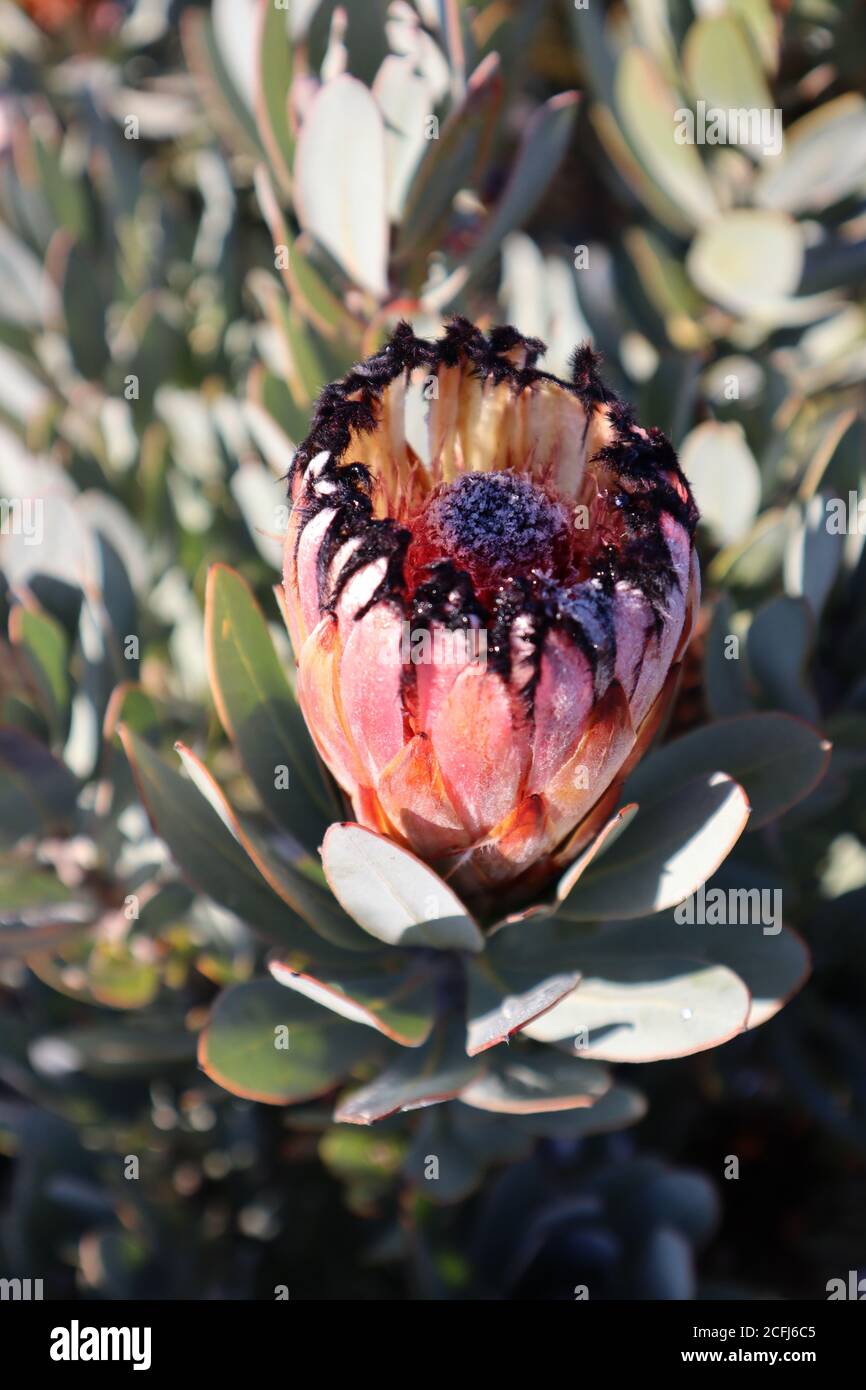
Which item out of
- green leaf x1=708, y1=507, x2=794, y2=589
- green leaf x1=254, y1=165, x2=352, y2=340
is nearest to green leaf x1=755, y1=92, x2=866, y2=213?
green leaf x1=708, y1=507, x2=794, y2=589

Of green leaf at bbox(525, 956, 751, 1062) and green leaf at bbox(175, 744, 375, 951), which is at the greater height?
green leaf at bbox(175, 744, 375, 951)

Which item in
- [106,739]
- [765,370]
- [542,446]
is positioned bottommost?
[106,739]

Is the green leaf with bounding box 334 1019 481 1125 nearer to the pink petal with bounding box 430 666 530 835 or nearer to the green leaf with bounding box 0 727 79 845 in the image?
the pink petal with bounding box 430 666 530 835

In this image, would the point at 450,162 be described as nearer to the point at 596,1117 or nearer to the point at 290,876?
the point at 290,876

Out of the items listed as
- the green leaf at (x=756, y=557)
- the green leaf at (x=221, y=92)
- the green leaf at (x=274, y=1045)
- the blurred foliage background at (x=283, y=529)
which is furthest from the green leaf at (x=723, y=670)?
the green leaf at (x=221, y=92)

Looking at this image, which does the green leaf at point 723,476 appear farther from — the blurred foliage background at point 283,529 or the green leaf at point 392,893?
the green leaf at point 392,893

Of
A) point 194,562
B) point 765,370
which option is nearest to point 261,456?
point 194,562
